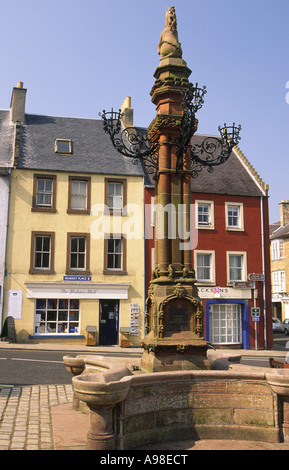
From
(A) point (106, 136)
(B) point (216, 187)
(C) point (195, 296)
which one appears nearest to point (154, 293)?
(C) point (195, 296)

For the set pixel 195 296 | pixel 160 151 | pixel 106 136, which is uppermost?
pixel 106 136

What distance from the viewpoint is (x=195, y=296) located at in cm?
815

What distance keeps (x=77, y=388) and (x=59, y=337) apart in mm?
19120

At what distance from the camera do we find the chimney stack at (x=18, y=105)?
27.1 meters

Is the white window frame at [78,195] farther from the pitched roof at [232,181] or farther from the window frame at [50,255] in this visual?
the pitched roof at [232,181]

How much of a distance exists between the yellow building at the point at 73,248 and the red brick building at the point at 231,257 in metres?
1.39

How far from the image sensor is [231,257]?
87.9 ft

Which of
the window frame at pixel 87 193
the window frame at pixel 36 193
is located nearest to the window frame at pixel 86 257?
the window frame at pixel 87 193

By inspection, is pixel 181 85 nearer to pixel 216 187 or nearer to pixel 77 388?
pixel 77 388

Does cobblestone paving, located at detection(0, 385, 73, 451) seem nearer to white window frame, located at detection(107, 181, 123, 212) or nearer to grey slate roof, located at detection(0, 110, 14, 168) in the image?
white window frame, located at detection(107, 181, 123, 212)

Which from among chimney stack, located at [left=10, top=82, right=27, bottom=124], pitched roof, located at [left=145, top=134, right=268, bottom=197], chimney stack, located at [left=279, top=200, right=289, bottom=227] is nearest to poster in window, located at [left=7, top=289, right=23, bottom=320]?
pitched roof, located at [left=145, top=134, right=268, bottom=197]

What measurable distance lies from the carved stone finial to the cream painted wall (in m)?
16.2

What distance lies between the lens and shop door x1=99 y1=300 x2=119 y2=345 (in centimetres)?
2434

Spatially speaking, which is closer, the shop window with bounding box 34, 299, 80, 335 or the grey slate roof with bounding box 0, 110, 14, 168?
the shop window with bounding box 34, 299, 80, 335
